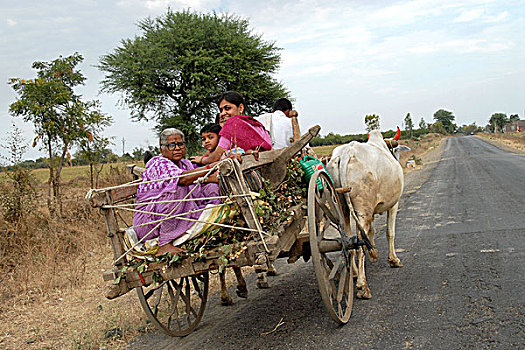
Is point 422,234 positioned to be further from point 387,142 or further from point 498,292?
point 498,292

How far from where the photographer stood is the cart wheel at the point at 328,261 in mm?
3500

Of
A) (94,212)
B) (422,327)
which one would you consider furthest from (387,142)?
(94,212)

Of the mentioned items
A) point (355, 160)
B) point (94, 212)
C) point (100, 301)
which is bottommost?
point (100, 301)

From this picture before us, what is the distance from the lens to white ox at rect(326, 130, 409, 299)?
197 inches

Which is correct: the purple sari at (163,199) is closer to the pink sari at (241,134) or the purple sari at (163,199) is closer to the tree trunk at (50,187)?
the pink sari at (241,134)

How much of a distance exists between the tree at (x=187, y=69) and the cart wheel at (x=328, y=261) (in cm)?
1162

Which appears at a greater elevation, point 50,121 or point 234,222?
point 50,121

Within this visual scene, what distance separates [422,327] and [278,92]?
1452 centimetres

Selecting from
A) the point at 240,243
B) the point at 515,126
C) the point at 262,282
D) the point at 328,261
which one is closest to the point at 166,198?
the point at 240,243

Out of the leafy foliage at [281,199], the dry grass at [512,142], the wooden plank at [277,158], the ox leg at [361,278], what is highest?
the wooden plank at [277,158]

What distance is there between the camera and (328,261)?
14.1 feet

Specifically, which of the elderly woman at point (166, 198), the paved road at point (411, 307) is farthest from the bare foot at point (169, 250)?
the paved road at point (411, 307)

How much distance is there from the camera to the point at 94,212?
→ 9297 millimetres

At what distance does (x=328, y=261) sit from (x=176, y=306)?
1.58 meters
